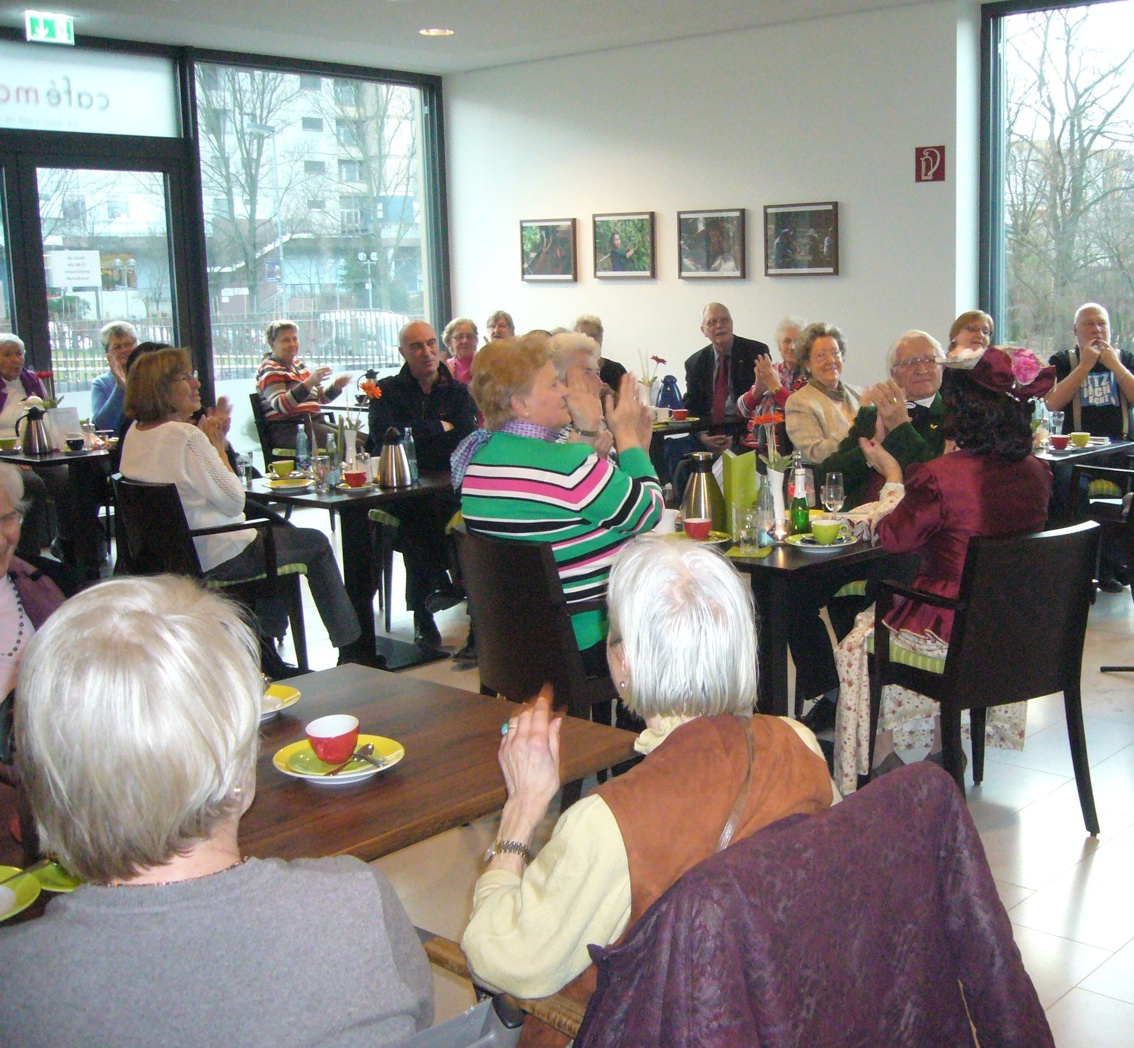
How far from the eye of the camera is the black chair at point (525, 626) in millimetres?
3184

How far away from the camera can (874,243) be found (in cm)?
798

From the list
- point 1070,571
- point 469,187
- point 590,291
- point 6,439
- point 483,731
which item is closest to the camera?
point 483,731

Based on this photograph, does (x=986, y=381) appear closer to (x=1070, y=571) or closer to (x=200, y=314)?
(x=1070, y=571)

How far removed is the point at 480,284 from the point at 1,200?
370cm

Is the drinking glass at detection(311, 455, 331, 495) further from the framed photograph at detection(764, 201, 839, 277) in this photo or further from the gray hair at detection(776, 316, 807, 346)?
the framed photograph at detection(764, 201, 839, 277)

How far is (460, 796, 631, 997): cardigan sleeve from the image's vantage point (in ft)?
4.87

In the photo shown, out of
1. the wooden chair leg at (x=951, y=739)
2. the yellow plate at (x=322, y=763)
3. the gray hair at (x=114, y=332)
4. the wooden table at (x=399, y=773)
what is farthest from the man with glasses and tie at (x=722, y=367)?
the yellow plate at (x=322, y=763)

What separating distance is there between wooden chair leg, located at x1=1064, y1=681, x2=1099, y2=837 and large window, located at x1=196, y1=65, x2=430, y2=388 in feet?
23.5

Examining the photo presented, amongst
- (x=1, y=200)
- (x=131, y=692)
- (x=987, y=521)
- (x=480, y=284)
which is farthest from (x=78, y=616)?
Result: (x=480, y=284)

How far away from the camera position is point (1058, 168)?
24.6ft

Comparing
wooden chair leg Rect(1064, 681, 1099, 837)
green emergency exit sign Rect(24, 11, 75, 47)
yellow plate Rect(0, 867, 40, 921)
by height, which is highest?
green emergency exit sign Rect(24, 11, 75, 47)

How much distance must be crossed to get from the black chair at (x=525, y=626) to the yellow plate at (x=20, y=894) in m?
1.65

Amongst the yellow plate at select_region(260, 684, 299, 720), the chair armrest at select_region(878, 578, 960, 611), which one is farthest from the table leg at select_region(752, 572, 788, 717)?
the yellow plate at select_region(260, 684, 299, 720)

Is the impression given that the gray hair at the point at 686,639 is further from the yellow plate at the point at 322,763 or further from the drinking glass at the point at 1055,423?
the drinking glass at the point at 1055,423
